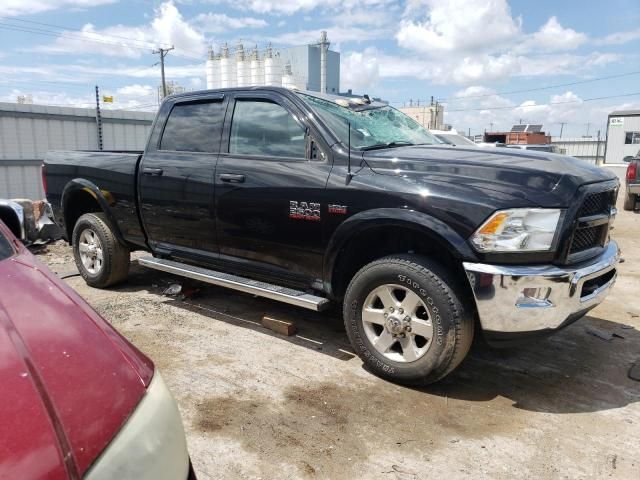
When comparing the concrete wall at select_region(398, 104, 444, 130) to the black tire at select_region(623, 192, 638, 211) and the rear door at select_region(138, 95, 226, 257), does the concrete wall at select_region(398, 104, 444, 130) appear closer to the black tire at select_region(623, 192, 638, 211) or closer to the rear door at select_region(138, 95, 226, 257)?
the black tire at select_region(623, 192, 638, 211)

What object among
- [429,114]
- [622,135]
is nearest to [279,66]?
[429,114]

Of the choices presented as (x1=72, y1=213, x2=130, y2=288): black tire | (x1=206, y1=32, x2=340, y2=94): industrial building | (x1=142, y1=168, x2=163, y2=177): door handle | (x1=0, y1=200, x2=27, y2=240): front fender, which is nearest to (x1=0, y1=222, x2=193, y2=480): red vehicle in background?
(x1=0, y1=200, x2=27, y2=240): front fender

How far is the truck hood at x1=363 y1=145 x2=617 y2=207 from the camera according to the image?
293cm

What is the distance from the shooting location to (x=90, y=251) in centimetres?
552

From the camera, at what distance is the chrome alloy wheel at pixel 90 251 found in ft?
17.8

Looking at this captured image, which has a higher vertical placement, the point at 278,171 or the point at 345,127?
the point at 345,127

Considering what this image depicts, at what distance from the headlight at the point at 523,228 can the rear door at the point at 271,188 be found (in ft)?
3.99

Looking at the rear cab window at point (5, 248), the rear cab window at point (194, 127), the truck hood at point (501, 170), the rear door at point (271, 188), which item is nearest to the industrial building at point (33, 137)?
the rear cab window at point (194, 127)

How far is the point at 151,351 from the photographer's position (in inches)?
154

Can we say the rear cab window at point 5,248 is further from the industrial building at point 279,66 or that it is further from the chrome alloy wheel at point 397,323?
the industrial building at point 279,66

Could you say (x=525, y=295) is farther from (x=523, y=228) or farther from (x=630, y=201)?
(x=630, y=201)

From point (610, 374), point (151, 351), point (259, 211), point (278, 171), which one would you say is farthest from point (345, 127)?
point (610, 374)

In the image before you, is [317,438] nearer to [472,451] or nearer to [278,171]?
[472,451]

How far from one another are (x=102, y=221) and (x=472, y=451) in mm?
4303
